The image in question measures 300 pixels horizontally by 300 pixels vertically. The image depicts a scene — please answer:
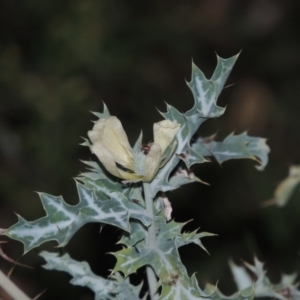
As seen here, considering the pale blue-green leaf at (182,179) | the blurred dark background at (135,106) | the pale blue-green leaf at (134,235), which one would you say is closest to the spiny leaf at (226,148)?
the pale blue-green leaf at (182,179)

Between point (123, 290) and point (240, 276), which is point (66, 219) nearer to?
point (123, 290)

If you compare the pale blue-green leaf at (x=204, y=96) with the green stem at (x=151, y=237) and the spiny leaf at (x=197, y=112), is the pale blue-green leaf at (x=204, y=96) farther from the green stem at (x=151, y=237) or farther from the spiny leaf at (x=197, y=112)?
the green stem at (x=151, y=237)

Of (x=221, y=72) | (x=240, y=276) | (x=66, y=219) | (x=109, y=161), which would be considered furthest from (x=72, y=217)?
(x=240, y=276)

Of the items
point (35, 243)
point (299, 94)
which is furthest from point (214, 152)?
point (299, 94)

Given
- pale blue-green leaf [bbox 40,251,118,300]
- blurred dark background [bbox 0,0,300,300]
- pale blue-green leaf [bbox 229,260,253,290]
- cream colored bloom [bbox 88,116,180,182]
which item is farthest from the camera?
blurred dark background [bbox 0,0,300,300]

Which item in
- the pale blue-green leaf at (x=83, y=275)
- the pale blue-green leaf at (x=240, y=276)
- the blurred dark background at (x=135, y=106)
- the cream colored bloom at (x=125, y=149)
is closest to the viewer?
the cream colored bloom at (x=125, y=149)

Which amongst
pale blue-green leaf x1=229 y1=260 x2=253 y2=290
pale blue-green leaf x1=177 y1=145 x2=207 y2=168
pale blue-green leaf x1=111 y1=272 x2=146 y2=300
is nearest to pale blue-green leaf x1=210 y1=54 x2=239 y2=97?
pale blue-green leaf x1=177 y1=145 x2=207 y2=168

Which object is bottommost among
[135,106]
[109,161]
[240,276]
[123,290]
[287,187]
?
[135,106]

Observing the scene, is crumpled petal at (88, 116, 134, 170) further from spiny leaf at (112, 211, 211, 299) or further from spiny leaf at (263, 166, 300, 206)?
spiny leaf at (263, 166, 300, 206)
